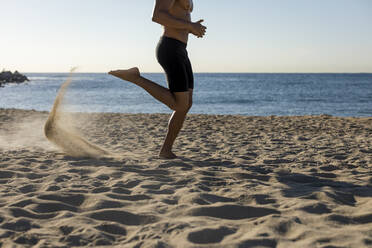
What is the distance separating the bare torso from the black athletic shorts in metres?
0.05

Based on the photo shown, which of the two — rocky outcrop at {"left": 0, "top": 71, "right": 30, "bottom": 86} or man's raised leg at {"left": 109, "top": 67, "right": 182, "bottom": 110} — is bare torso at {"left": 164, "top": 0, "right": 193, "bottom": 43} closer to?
man's raised leg at {"left": 109, "top": 67, "right": 182, "bottom": 110}

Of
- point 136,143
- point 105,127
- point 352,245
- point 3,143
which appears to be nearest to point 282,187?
point 352,245

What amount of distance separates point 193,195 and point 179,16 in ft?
6.46

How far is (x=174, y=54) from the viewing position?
372cm

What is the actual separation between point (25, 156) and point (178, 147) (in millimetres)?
1987

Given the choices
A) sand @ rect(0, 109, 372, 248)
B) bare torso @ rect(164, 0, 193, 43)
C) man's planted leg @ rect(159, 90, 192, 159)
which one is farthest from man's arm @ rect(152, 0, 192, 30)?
sand @ rect(0, 109, 372, 248)

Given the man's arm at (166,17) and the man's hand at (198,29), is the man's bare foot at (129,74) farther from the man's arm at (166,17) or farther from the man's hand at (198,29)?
the man's hand at (198,29)

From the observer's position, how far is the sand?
207 cm

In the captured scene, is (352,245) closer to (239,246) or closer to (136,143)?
(239,246)

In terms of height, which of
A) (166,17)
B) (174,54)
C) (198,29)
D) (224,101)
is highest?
(166,17)

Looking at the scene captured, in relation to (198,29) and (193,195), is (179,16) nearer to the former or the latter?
(198,29)

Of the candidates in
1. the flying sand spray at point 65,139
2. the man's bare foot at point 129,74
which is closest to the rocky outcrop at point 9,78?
the flying sand spray at point 65,139

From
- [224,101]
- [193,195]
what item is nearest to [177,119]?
[193,195]

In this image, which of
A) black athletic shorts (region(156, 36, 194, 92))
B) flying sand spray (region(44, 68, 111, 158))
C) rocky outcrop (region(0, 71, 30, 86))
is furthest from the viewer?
rocky outcrop (region(0, 71, 30, 86))
